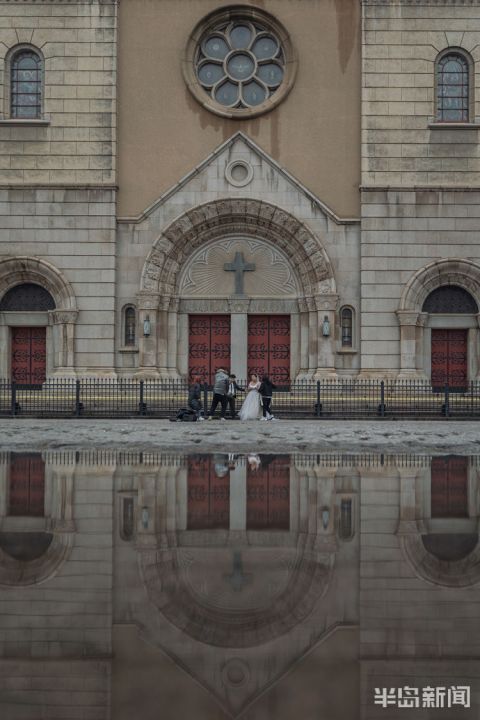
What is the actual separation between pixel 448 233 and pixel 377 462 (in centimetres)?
1626

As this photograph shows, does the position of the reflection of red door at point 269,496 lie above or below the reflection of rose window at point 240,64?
below

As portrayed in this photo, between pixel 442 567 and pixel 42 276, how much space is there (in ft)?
76.5

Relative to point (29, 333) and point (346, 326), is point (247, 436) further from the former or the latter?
point (29, 333)

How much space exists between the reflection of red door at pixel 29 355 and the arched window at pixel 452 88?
1528 cm

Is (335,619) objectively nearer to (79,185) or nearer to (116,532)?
(116,532)

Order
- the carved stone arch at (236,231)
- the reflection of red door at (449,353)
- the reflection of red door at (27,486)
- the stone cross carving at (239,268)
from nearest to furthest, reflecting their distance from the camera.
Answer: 1. the reflection of red door at (27,486)
2. the carved stone arch at (236,231)
3. the reflection of red door at (449,353)
4. the stone cross carving at (239,268)

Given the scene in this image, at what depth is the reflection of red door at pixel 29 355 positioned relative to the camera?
92.0ft

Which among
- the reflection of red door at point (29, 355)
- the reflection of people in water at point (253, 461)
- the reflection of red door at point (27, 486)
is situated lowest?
the reflection of red door at point (27, 486)

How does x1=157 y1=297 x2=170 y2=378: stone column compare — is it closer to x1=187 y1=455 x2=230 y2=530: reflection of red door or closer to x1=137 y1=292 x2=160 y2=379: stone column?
x1=137 y1=292 x2=160 y2=379: stone column

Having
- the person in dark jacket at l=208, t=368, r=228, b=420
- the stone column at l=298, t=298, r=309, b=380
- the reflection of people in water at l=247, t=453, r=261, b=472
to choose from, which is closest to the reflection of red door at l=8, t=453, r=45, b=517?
the reflection of people in water at l=247, t=453, r=261, b=472

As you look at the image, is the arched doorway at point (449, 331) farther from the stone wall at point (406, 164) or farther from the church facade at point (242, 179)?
the stone wall at point (406, 164)

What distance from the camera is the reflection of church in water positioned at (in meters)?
3.83

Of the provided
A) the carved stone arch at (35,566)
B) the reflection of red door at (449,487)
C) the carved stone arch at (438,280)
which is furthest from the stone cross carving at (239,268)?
the carved stone arch at (35,566)

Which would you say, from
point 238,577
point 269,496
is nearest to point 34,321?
point 269,496
